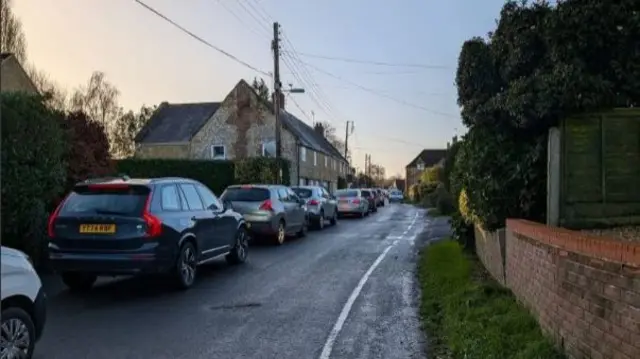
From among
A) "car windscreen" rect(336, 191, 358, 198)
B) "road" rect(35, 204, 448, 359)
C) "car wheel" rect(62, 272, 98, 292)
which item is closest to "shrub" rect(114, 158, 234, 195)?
"car windscreen" rect(336, 191, 358, 198)

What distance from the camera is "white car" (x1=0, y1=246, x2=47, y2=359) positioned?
200 inches

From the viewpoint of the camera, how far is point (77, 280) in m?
9.91

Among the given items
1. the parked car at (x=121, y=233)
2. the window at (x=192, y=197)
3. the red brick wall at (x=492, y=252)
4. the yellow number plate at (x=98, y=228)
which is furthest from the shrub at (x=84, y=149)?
the red brick wall at (x=492, y=252)

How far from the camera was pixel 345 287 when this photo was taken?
33.7 ft

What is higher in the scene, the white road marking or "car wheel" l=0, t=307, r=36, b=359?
"car wheel" l=0, t=307, r=36, b=359

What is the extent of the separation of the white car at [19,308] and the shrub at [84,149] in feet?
25.8

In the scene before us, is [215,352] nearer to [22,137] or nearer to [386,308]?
[386,308]

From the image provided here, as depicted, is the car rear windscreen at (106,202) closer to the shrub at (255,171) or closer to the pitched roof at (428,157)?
the shrub at (255,171)

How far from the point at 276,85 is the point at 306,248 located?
14749 millimetres

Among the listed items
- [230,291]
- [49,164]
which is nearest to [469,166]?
[230,291]

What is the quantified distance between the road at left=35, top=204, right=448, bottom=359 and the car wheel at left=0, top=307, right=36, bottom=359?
702mm

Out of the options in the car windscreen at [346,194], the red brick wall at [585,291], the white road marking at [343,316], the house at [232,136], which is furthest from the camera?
the house at [232,136]

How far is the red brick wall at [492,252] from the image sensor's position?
9477 mm

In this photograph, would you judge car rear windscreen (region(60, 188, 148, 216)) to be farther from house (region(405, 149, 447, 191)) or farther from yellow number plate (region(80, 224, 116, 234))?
house (region(405, 149, 447, 191))
